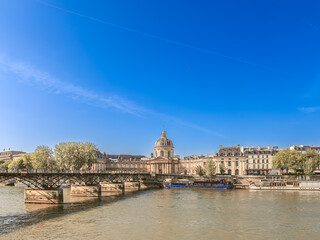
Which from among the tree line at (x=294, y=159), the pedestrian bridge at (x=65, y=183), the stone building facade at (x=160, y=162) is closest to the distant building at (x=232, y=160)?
the tree line at (x=294, y=159)

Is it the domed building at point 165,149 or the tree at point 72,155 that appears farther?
A: the domed building at point 165,149

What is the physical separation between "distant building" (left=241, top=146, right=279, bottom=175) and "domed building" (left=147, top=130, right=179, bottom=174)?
51814mm

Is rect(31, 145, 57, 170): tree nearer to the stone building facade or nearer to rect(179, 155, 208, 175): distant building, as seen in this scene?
the stone building facade

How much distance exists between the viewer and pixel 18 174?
1951 inches

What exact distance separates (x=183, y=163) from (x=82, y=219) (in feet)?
515

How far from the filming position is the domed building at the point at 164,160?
7500 inches

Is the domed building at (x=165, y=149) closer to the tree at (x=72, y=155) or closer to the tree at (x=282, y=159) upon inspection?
the tree at (x=282, y=159)

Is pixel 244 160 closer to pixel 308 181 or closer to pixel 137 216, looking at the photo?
pixel 308 181

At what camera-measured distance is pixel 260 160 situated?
14938 centimetres

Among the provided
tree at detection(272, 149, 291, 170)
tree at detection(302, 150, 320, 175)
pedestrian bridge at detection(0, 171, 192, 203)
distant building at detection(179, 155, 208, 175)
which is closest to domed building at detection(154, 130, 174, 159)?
distant building at detection(179, 155, 208, 175)

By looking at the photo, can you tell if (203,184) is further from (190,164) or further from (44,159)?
(190,164)

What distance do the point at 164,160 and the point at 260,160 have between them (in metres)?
60.9

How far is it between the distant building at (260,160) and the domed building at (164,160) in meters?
51.8

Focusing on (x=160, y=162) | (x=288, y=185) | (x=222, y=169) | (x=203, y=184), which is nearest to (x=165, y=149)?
(x=160, y=162)
